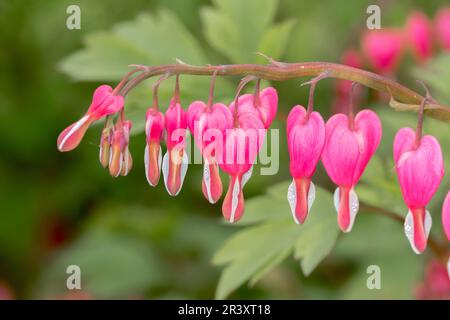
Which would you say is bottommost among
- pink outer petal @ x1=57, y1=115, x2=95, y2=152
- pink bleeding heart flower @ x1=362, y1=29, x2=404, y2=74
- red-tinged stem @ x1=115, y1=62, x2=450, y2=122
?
pink outer petal @ x1=57, y1=115, x2=95, y2=152

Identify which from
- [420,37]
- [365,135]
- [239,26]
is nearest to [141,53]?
[239,26]

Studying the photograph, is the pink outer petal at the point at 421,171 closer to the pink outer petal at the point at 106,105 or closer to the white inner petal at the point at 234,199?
the white inner petal at the point at 234,199

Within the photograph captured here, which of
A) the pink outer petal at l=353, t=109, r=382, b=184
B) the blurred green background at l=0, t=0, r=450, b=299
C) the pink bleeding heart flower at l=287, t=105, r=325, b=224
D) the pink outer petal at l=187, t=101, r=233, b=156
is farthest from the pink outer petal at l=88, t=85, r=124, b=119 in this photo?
the blurred green background at l=0, t=0, r=450, b=299

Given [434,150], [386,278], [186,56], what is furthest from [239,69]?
[386,278]

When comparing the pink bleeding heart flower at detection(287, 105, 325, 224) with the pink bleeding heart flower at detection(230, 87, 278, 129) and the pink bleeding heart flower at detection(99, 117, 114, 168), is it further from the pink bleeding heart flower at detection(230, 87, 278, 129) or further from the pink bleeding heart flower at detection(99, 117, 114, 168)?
the pink bleeding heart flower at detection(99, 117, 114, 168)

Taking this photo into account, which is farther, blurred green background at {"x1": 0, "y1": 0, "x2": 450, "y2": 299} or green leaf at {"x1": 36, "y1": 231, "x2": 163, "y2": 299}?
green leaf at {"x1": 36, "y1": 231, "x2": 163, "y2": 299}

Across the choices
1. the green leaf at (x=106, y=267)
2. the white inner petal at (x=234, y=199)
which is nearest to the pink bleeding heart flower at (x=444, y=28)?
the green leaf at (x=106, y=267)

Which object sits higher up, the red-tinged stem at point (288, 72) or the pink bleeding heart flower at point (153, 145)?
the red-tinged stem at point (288, 72)
